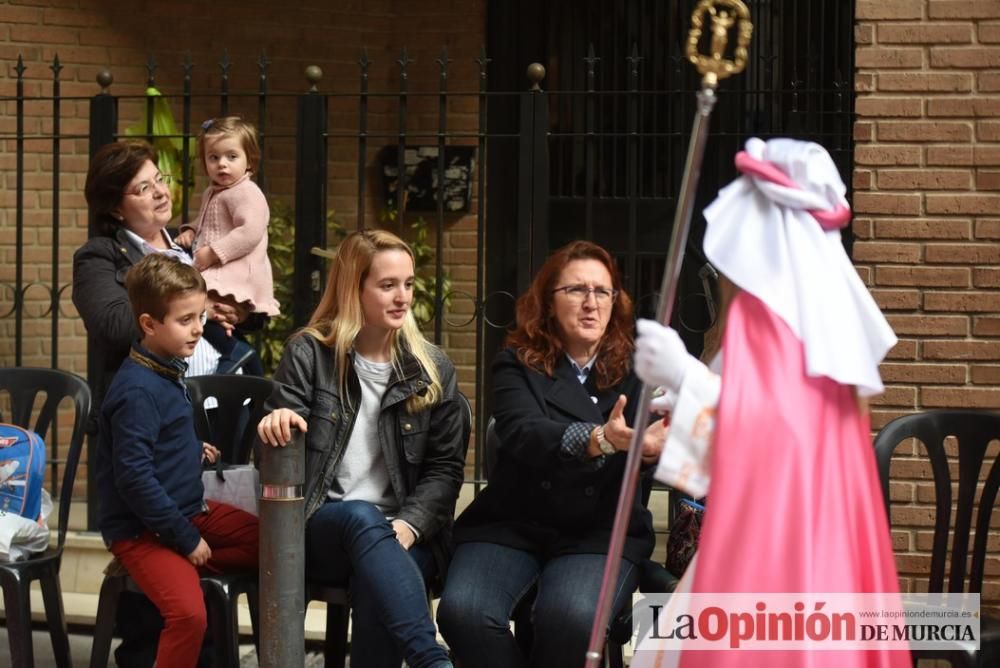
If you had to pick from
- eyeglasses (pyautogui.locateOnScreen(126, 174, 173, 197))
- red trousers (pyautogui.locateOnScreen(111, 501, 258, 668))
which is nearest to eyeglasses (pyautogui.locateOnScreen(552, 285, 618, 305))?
red trousers (pyautogui.locateOnScreen(111, 501, 258, 668))

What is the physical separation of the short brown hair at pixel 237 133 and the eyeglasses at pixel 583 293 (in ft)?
5.32

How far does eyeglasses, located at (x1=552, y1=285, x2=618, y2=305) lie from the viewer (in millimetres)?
4020

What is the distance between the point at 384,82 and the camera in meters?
8.05

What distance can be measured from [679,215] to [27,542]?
248 centimetres

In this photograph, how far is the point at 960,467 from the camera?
407 cm

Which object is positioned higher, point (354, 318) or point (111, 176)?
point (111, 176)

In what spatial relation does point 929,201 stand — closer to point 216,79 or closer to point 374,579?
point 374,579

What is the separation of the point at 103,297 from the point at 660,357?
7.60 ft

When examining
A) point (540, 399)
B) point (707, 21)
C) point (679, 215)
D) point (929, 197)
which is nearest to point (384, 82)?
point (707, 21)

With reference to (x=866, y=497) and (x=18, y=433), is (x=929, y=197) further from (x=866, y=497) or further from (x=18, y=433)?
(x=18, y=433)

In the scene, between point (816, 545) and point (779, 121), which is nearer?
point (816, 545)

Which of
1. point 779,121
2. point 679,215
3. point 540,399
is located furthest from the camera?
point 779,121

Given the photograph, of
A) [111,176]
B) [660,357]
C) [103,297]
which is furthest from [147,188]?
Answer: [660,357]

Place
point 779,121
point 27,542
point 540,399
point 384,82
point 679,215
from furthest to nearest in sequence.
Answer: point 384,82 → point 779,121 → point 27,542 → point 540,399 → point 679,215
